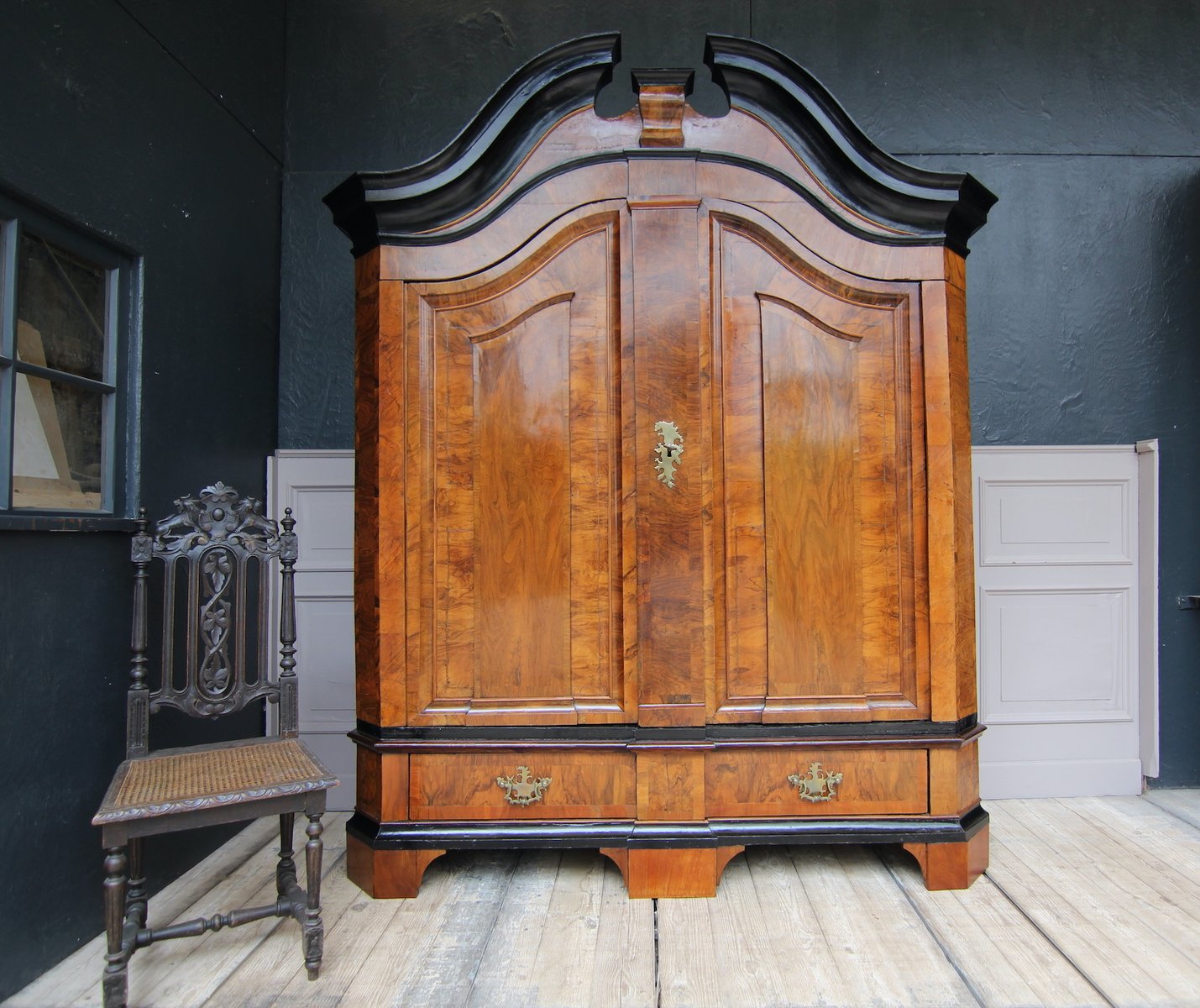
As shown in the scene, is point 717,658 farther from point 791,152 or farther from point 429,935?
point 791,152

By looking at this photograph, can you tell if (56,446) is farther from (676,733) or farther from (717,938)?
(717,938)

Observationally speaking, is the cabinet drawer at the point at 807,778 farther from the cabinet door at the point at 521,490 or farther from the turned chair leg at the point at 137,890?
the turned chair leg at the point at 137,890

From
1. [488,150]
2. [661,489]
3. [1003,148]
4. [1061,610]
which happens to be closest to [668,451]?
[661,489]

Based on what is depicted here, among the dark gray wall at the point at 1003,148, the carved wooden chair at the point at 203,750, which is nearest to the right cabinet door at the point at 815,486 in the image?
the dark gray wall at the point at 1003,148

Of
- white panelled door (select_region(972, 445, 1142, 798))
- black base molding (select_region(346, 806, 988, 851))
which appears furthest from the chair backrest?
white panelled door (select_region(972, 445, 1142, 798))

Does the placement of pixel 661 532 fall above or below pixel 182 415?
below

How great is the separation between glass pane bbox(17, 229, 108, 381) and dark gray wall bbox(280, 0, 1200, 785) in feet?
2.86

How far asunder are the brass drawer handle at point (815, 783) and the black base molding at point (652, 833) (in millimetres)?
66

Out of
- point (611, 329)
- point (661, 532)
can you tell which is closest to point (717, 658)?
point (661, 532)

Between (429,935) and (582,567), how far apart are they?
102 cm

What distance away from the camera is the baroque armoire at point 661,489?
209 cm

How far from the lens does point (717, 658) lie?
6.93 feet

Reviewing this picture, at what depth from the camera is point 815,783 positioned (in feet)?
6.88

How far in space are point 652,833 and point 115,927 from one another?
4.14ft
